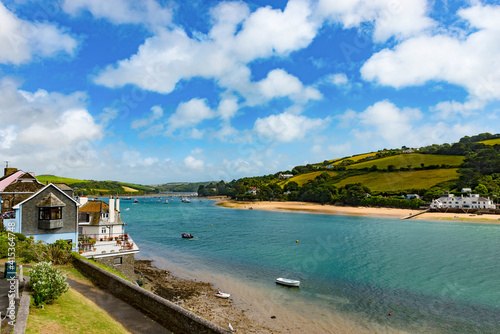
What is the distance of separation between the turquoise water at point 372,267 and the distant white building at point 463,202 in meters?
41.6

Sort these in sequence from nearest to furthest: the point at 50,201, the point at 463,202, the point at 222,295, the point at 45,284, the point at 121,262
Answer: the point at 45,284 → the point at 50,201 → the point at 222,295 → the point at 121,262 → the point at 463,202

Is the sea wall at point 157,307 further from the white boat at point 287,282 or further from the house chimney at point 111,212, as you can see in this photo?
the white boat at point 287,282

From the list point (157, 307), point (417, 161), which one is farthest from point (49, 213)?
point (417, 161)

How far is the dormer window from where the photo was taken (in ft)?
89.4

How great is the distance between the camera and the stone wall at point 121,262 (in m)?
29.4

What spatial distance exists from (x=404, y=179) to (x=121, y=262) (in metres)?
149

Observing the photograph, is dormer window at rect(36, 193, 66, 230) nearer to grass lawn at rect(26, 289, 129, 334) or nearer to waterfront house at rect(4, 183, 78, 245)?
waterfront house at rect(4, 183, 78, 245)

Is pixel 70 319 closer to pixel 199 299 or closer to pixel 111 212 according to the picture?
pixel 199 299

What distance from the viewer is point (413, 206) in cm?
11838

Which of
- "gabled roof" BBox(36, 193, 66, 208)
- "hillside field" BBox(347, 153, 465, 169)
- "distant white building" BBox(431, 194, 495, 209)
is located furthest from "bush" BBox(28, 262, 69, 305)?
"hillside field" BBox(347, 153, 465, 169)

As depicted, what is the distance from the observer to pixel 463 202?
110438mm

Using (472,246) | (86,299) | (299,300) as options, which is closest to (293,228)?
(472,246)

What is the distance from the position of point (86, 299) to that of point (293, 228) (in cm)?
6834

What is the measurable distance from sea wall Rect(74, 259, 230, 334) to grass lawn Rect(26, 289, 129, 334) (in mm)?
1662
